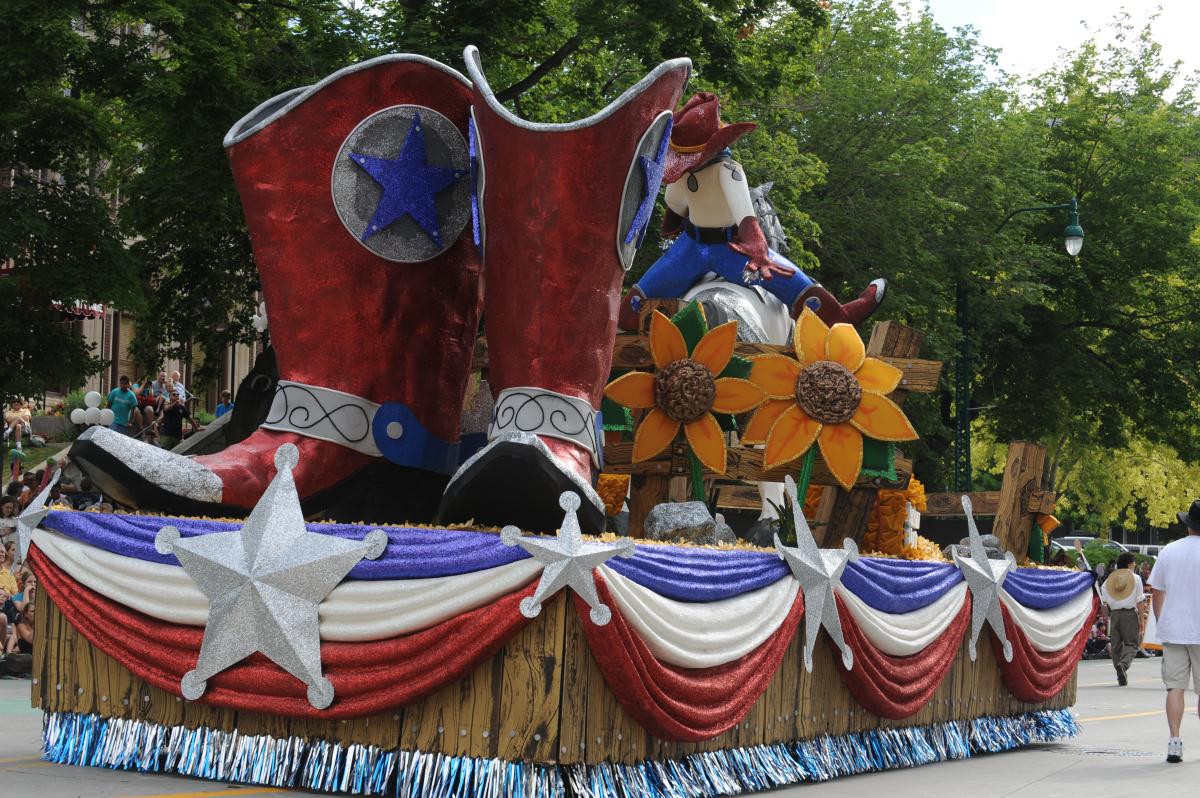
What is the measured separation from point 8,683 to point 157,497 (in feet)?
19.4

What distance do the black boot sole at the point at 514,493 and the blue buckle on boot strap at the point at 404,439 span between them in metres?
0.97

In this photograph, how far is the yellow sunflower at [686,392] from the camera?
25.1 ft

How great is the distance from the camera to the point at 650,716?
223 inches

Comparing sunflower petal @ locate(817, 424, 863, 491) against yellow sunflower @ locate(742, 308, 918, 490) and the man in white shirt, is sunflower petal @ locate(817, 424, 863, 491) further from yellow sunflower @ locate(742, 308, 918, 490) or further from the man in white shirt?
the man in white shirt

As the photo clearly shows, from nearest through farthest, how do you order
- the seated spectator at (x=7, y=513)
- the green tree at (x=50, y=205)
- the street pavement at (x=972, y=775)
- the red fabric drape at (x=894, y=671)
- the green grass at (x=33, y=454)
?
the street pavement at (x=972, y=775) < the red fabric drape at (x=894, y=671) < the seated spectator at (x=7, y=513) < the green tree at (x=50, y=205) < the green grass at (x=33, y=454)

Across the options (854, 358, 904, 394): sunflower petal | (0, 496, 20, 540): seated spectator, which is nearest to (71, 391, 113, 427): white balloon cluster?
(0, 496, 20, 540): seated spectator

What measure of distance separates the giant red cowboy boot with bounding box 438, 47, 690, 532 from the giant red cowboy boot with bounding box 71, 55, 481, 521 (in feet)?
1.54

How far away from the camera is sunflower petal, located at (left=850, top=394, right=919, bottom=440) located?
7707 millimetres

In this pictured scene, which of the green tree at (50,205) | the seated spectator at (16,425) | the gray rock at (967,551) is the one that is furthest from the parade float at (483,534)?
the seated spectator at (16,425)

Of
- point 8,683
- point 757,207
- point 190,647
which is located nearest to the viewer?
point 190,647

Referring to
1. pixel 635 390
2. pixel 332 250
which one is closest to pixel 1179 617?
pixel 635 390

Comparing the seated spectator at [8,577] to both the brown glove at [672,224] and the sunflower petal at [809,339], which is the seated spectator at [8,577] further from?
the sunflower petal at [809,339]

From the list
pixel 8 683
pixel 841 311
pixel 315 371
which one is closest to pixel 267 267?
pixel 315 371

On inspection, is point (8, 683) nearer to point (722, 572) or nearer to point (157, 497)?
point (157, 497)
